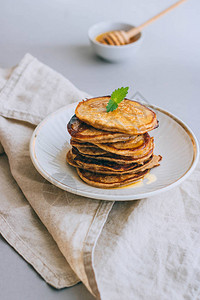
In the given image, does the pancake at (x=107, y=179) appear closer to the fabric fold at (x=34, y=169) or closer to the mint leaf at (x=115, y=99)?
the fabric fold at (x=34, y=169)

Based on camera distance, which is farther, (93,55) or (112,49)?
(93,55)

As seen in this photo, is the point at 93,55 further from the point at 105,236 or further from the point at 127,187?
the point at 105,236

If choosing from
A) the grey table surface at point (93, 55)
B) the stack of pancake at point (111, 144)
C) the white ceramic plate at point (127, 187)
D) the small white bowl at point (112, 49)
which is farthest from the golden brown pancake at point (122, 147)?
the small white bowl at point (112, 49)

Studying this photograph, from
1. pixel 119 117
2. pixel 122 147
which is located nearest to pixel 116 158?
pixel 122 147

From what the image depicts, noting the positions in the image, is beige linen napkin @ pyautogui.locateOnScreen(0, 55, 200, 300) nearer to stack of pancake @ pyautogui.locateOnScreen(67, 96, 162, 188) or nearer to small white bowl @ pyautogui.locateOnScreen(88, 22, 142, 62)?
stack of pancake @ pyautogui.locateOnScreen(67, 96, 162, 188)

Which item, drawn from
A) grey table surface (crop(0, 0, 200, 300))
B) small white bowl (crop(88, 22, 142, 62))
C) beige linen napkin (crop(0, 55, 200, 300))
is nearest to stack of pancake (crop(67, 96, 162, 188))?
beige linen napkin (crop(0, 55, 200, 300))

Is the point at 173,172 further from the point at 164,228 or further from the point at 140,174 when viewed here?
the point at 164,228
